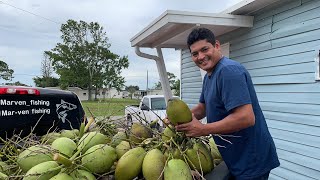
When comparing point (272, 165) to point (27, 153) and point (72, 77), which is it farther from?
point (72, 77)

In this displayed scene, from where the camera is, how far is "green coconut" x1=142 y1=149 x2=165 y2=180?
1.72 m

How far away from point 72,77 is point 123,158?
52.5 metres

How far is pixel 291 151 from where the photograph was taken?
5301 mm

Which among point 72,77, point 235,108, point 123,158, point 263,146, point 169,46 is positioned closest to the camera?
point 123,158

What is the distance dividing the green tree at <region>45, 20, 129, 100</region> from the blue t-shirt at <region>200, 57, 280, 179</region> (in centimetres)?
4992

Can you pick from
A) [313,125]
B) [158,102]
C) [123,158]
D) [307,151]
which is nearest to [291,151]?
[307,151]

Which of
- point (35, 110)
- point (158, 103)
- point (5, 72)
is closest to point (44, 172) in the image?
point (35, 110)

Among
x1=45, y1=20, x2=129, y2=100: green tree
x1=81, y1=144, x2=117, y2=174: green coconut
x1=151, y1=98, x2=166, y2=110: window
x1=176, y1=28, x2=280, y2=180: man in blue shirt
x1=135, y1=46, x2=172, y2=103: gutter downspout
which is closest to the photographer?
x1=81, y1=144, x2=117, y2=174: green coconut

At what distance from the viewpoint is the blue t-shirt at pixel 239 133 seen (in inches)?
81.7

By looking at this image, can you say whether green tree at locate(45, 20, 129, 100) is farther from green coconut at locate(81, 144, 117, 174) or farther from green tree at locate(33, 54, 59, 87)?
green coconut at locate(81, 144, 117, 174)

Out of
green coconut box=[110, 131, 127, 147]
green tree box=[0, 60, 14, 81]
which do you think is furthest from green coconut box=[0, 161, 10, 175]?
green tree box=[0, 60, 14, 81]

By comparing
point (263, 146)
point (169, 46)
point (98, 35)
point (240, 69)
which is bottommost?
point (263, 146)

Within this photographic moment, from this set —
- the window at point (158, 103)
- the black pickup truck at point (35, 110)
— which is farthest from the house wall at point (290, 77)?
the window at point (158, 103)

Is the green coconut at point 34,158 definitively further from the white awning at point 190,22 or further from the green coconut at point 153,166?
the white awning at point 190,22
